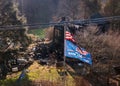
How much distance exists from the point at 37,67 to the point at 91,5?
19.5 metres

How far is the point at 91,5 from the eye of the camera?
129ft

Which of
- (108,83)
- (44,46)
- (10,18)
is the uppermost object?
(10,18)

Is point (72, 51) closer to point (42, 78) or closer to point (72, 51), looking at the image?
point (72, 51)

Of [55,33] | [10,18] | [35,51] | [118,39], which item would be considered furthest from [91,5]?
[10,18]

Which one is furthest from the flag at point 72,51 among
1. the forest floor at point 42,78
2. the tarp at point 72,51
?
the forest floor at point 42,78

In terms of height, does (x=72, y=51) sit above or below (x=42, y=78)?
above

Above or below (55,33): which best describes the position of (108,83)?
below

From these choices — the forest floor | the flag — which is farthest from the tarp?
the forest floor

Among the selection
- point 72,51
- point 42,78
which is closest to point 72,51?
point 72,51

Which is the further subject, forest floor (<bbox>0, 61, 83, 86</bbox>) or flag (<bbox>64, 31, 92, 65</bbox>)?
forest floor (<bbox>0, 61, 83, 86</bbox>)

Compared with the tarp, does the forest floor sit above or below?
below

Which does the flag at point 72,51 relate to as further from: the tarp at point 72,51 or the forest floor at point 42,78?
the forest floor at point 42,78

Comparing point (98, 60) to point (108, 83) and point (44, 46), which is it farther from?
point (44, 46)

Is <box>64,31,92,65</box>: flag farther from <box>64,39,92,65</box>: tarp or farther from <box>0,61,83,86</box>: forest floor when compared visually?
<box>0,61,83,86</box>: forest floor
